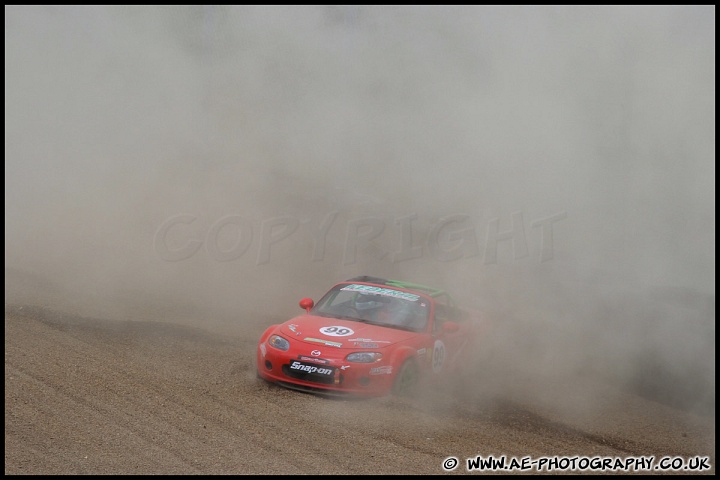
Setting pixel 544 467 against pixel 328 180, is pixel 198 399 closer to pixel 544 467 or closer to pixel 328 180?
pixel 544 467

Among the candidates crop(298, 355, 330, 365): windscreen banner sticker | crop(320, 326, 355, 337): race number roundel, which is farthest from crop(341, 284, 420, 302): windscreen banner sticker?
crop(298, 355, 330, 365): windscreen banner sticker

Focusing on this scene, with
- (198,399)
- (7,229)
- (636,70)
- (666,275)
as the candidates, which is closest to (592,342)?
(666,275)

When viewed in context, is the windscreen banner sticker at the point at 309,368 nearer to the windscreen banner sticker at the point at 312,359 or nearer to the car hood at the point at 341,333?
the windscreen banner sticker at the point at 312,359

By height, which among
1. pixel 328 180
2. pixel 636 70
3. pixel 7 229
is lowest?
pixel 7 229

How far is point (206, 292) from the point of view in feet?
29.7

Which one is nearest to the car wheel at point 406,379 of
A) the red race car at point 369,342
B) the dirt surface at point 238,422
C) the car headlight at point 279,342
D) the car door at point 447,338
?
the red race car at point 369,342

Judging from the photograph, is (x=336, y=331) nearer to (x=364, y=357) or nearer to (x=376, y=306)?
(x=364, y=357)

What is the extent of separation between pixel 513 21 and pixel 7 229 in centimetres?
773

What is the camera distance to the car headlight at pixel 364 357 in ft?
17.5

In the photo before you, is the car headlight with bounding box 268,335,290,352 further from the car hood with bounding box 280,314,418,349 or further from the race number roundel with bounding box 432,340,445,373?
the race number roundel with bounding box 432,340,445,373

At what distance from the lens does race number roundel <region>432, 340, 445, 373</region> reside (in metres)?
5.97

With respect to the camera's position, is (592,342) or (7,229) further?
(7,229)

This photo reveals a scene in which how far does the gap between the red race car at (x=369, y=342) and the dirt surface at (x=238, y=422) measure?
0.46ft

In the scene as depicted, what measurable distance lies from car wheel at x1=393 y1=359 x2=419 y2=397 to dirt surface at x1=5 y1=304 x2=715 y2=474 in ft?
0.42
